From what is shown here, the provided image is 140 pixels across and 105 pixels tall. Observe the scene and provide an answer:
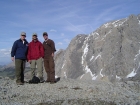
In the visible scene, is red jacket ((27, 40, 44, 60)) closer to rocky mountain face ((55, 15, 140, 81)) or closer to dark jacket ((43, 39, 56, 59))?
dark jacket ((43, 39, 56, 59))

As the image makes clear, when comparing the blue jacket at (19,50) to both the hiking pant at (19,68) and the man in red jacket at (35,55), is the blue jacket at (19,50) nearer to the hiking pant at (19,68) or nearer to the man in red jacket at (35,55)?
the hiking pant at (19,68)

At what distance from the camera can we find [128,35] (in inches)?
5595

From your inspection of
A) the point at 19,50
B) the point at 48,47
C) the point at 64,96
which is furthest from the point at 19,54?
the point at 64,96

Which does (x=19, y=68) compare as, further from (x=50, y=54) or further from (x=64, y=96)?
(x=64, y=96)

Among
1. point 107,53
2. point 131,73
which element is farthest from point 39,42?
point 107,53

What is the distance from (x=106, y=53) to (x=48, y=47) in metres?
127

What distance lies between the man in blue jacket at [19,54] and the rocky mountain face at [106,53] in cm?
10400

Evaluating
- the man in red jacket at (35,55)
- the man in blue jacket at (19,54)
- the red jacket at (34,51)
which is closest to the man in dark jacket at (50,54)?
the man in red jacket at (35,55)

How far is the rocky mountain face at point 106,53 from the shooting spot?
123406 millimetres

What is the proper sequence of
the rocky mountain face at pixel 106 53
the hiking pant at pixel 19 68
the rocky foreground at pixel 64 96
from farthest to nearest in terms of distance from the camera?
the rocky mountain face at pixel 106 53
the hiking pant at pixel 19 68
the rocky foreground at pixel 64 96

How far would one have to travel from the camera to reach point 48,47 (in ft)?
50.5

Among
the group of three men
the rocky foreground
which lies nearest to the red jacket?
the group of three men

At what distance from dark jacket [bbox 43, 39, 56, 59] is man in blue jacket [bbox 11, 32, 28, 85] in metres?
1.48

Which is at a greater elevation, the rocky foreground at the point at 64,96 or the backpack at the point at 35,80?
the backpack at the point at 35,80
